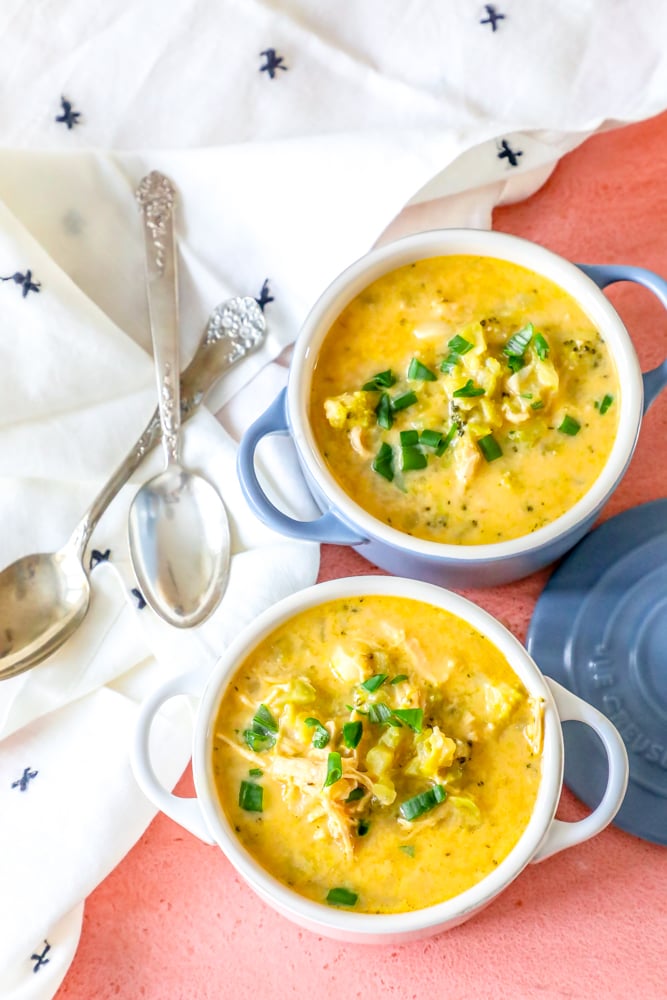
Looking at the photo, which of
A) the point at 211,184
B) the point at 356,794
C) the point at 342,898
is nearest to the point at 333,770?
the point at 356,794

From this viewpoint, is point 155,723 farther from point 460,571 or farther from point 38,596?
point 460,571

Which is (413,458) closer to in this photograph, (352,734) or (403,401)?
(403,401)

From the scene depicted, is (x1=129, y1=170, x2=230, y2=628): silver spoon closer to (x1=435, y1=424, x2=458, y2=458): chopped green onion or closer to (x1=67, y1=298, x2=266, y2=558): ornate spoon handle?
(x1=67, y1=298, x2=266, y2=558): ornate spoon handle

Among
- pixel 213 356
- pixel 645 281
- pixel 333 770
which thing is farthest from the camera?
pixel 213 356

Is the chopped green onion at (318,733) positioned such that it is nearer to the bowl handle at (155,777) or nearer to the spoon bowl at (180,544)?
the bowl handle at (155,777)

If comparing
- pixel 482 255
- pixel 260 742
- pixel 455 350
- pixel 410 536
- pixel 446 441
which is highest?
pixel 482 255

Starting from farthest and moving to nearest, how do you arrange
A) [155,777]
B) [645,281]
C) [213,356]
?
[213,356]
[645,281]
[155,777]

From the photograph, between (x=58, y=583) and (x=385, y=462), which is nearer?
(x=385, y=462)
